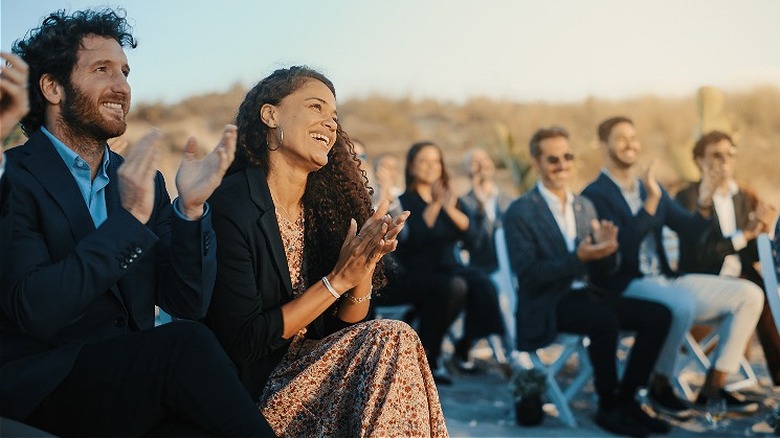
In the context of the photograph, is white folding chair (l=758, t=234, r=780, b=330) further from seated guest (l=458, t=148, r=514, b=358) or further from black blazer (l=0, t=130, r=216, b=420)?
black blazer (l=0, t=130, r=216, b=420)

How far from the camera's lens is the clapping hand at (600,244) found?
219 inches

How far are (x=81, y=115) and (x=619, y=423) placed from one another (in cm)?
374

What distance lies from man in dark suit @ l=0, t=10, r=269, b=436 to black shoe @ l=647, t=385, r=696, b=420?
3.94 metres

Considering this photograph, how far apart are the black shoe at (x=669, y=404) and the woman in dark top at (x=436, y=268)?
148 centimetres

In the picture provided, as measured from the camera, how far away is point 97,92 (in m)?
2.63

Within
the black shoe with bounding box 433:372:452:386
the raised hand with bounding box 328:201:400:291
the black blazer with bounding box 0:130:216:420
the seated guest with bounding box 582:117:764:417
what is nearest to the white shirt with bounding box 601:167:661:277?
the seated guest with bounding box 582:117:764:417


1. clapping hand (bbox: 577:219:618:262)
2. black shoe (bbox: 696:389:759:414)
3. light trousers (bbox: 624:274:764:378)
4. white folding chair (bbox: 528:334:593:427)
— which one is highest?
clapping hand (bbox: 577:219:618:262)

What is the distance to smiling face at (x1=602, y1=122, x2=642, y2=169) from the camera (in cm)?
645

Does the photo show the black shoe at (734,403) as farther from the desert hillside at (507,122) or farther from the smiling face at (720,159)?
the desert hillside at (507,122)

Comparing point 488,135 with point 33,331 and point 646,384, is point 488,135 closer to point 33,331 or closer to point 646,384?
point 646,384

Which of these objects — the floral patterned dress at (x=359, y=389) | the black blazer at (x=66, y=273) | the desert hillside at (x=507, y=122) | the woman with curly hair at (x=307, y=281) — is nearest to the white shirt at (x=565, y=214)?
the woman with curly hair at (x=307, y=281)

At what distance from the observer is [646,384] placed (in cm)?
558

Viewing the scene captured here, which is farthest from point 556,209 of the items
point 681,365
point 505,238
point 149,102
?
point 149,102

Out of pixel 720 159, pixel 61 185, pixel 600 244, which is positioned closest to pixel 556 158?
pixel 600 244
